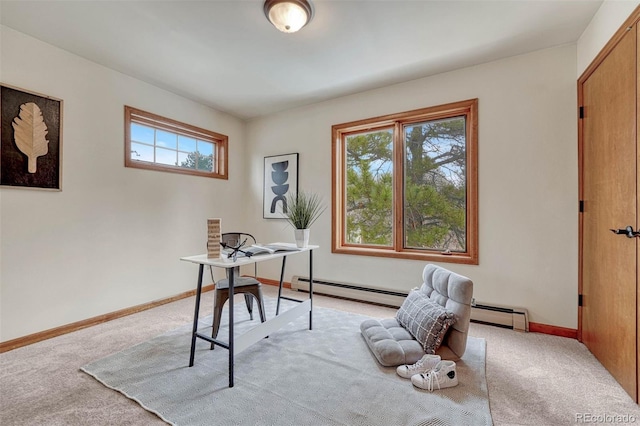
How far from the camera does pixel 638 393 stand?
166cm

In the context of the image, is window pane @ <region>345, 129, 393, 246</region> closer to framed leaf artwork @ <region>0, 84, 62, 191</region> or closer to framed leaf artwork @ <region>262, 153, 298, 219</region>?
framed leaf artwork @ <region>262, 153, 298, 219</region>

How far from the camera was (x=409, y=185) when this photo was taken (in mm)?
3439

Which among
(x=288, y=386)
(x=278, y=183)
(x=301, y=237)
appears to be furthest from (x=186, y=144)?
(x=288, y=386)

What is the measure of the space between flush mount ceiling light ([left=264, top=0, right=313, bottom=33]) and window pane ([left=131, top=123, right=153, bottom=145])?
2.19 m

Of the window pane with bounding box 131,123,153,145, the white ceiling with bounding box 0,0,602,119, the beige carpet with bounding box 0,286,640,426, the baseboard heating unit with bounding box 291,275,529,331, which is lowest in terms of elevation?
the beige carpet with bounding box 0,286,640,426

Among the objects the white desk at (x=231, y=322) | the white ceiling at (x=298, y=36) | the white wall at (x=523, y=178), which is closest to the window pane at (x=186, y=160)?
the white ceiling at (x=298, y=36)

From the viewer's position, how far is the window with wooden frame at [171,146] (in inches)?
130

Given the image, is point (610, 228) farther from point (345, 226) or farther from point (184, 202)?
point (184, 202)

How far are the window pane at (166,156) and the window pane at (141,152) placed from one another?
96 millimetres

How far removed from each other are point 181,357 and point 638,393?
9.69 ft

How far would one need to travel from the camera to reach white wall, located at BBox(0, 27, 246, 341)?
2426 millimetres

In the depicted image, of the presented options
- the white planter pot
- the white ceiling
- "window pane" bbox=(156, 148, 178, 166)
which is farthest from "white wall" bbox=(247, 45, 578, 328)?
"window pane" bbox=(156, 148, 178, 166)

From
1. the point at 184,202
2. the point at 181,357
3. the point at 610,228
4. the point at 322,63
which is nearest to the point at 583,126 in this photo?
the point at 610,228

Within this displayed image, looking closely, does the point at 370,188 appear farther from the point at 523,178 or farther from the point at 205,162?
the point at 205,162
